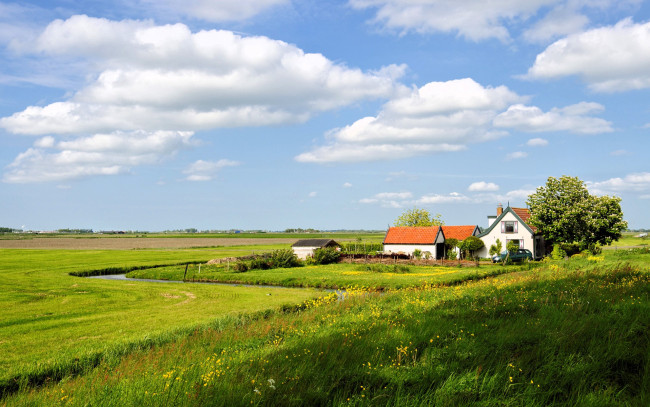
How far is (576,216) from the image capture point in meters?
53.1

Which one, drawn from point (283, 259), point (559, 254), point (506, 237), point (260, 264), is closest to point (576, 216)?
point (559, 254)

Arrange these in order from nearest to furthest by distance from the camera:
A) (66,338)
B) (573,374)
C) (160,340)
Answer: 1. (573,374)
2. (160,340)
3. (66,338)

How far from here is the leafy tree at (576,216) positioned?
173ft

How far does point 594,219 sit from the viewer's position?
51844 mm

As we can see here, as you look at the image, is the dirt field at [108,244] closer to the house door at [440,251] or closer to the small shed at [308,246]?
the small shed at [308,246]

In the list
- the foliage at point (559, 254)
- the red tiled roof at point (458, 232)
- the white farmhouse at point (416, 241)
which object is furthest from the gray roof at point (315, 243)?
the foliage at point (559, 254)

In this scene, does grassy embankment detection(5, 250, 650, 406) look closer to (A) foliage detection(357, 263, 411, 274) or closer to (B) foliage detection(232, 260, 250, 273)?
(A) foliage detection(357, 263, 411, 274)

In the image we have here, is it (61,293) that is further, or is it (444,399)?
(61,293)

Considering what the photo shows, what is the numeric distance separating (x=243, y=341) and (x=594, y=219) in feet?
174

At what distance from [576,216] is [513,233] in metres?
7.62

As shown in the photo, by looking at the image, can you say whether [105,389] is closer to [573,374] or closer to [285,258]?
[573,374]

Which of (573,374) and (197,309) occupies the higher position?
(573,374)

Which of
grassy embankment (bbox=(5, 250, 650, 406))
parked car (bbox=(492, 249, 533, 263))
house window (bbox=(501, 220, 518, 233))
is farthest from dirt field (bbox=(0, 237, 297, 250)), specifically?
grassy embankment (bbox=(5, 250, 650, 406))

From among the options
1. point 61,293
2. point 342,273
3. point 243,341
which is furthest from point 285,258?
point 243,341
